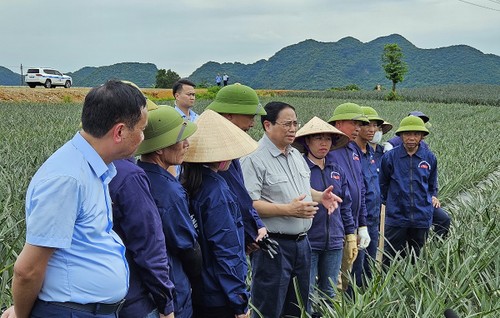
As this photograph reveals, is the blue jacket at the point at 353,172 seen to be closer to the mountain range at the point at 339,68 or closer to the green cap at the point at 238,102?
the green cap at the point at 238,102

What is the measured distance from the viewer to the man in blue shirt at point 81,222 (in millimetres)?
1703

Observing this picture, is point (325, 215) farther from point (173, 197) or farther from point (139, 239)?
point (139, 239)

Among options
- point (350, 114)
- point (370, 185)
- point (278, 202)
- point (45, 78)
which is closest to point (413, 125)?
point (370, 185)

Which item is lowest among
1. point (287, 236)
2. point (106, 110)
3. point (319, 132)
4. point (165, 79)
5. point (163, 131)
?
point (165, 79)

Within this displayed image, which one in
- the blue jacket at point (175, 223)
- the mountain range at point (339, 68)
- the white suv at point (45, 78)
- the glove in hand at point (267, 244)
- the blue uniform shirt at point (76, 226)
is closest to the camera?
the blue uniform shirt at point (76, 226)

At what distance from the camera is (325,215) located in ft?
12.7

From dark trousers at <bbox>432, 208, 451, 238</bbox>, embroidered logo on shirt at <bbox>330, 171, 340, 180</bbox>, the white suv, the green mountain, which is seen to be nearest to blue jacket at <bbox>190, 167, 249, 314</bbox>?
embroidered logo on shirt at <bbox>330, 171, 340, 180</bbox>

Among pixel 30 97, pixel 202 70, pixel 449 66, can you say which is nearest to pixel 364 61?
pixel 449 66

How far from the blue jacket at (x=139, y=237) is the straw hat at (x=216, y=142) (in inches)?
22.6

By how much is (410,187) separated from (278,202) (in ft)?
6.19

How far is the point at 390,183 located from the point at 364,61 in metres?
190

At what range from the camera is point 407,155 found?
4.95 m

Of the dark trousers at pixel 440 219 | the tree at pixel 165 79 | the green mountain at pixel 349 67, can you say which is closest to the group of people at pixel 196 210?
the dark trousers at pixel 440 219

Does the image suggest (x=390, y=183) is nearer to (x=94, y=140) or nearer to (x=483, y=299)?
(x=483, y=299)
